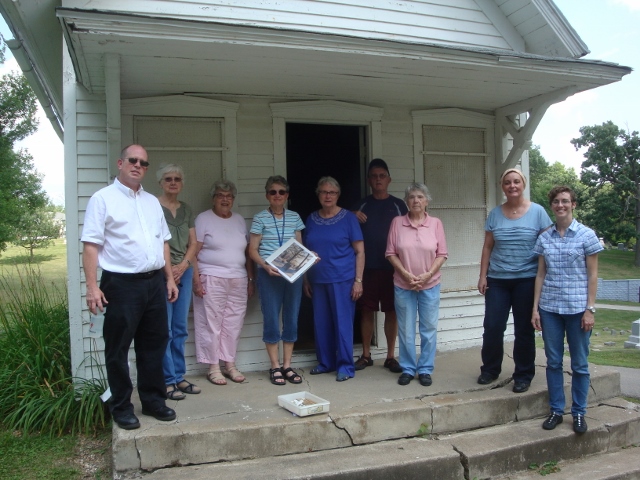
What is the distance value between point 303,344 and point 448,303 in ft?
5.09

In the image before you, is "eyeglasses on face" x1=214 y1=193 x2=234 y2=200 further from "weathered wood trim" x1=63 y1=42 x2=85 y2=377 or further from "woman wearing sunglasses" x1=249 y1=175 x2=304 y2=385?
"weathered wood trim" x1=63 y1=42 x2=85 y2=377

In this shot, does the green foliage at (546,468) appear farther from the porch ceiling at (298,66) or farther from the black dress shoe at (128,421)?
the porch ceiling at (298,66)

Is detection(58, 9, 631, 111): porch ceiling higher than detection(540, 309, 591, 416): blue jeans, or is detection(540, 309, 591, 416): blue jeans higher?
detection(58, 9, 631, 111): porch ceiling

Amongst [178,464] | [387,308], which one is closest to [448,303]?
[387,308]

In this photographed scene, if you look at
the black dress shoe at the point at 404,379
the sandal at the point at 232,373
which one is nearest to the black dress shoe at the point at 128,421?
the sandal at the point at 232,373

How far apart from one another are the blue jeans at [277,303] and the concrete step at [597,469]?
1863 millimetres

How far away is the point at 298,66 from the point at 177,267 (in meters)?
1.77

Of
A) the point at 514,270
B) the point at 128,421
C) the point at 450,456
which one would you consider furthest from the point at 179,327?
the point at 514,270

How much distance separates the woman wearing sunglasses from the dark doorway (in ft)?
4.59

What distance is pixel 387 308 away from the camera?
4.61 m

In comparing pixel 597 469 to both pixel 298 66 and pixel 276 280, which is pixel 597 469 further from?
pixel 298 66

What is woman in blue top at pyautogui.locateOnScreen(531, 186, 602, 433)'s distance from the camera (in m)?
3.42

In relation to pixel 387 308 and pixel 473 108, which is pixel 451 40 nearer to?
pixel 473 108

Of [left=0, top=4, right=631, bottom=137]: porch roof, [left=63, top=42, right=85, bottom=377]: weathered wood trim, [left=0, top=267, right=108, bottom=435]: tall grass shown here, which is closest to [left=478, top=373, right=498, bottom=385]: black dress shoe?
[left=0, top=4, right=631, bottom=137]: porch roof
